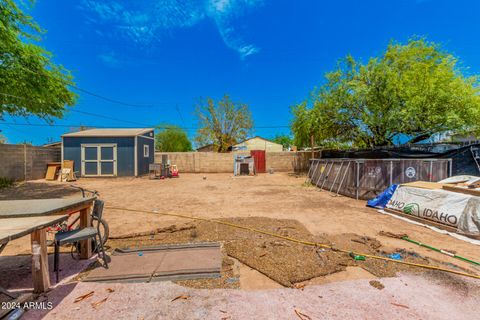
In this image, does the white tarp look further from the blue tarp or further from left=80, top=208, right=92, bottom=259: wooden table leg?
left=80, top=208, right=92, bottom=259: wooden table leg

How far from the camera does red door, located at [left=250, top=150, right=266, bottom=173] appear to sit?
15.8 metres

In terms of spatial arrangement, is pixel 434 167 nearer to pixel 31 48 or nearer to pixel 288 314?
pixel 288 314

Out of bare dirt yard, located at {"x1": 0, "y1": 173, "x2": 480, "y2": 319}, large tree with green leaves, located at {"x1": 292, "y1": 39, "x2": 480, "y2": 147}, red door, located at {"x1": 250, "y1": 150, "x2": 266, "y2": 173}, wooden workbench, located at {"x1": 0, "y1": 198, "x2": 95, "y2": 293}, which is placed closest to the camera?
wooden workbench, located at {"x1": 0, "y1": 198, "x2": 95, "y2": 293}

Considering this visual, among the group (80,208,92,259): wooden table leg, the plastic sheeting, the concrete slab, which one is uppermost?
the plastic sheeting

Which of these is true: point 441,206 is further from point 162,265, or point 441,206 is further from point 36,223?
point 36,223

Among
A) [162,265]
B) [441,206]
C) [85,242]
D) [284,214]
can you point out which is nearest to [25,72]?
[85,242]

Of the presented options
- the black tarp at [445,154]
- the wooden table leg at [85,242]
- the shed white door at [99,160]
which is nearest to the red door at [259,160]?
the black tarp at [445,154]

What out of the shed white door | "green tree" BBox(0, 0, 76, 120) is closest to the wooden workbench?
"green tree" BBox(0, 0, 76, 120)

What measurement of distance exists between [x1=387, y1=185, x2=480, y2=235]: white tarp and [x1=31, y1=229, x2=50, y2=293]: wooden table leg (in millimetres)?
6295

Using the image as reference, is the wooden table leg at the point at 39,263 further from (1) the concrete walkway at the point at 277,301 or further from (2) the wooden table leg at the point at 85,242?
(2) the wooden table leg at the point at 85,242

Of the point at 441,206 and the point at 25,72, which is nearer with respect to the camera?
the point at 441,206

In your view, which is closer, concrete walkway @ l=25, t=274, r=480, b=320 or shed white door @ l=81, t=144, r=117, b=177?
concrete walkway @ l=25, t=274, r=480, b=320

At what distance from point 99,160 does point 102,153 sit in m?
0.46

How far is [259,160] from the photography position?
15969mm
